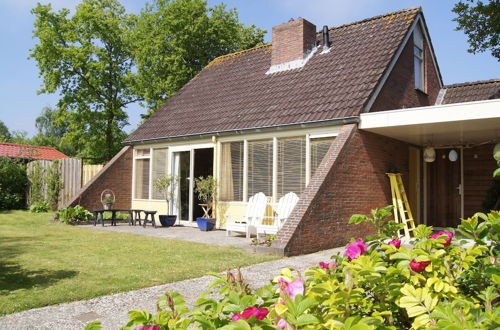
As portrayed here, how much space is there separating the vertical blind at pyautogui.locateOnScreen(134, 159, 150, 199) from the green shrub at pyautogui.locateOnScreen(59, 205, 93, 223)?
2198 mm

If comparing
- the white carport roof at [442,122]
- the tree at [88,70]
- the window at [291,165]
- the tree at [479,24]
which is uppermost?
the tree at [88,70]

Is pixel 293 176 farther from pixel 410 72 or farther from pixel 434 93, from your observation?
pixel 434 93

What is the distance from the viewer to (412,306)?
141 cm

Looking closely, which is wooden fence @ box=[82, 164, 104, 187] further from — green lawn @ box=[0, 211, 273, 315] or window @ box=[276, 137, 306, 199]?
window @ box=[276, 137, 306, 199]

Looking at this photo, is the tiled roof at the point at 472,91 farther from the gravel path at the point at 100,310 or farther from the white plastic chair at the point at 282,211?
the gravel path at the point at 100,310

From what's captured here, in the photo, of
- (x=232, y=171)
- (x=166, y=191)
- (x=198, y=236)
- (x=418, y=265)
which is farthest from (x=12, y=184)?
(x=418, y=265)

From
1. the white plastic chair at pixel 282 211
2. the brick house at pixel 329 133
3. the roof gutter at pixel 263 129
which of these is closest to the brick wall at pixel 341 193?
the brick house at pixel 329 133

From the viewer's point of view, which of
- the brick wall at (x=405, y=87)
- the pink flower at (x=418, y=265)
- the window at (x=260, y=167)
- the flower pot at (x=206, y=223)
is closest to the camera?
the pink flower at (x=418, y=265)

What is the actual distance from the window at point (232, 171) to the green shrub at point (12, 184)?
11.9 m

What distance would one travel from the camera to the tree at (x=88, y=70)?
97.8 ft

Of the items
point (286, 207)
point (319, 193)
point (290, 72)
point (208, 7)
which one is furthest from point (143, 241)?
point (208, 7)

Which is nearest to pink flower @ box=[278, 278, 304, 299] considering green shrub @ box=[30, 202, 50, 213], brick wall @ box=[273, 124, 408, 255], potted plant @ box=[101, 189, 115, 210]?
brick wall @ box=[273, 124, 408, 255]

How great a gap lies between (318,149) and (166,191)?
20.4 feet

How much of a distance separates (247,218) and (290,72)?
5509 millimetres
